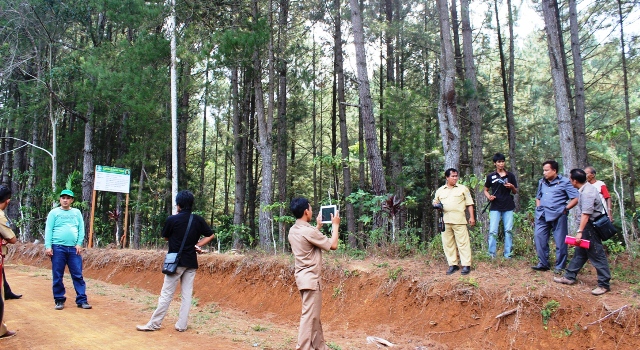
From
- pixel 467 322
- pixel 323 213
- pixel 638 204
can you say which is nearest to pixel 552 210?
pixel 467 322

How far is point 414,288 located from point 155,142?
15.1 meters

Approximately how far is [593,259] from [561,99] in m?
3.81

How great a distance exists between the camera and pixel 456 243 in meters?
6.61

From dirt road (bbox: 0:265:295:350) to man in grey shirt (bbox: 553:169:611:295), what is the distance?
4.00 meters

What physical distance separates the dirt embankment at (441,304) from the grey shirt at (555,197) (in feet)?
2.81

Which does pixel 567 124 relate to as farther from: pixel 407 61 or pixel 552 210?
pixel 407 61

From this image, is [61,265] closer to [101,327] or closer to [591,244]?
[101,327]

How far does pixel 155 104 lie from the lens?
1484cm

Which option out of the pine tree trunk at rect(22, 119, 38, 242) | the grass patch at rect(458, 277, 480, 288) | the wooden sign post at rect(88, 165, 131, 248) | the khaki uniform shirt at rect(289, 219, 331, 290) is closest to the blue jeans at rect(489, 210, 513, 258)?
the grass patch at rect(458, 277, 480, 288)

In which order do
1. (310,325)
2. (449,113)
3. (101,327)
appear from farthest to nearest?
(449,113) < (101,327) < (310,325)

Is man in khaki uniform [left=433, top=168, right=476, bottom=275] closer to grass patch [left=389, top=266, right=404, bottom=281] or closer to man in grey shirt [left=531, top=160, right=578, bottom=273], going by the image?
grass patch [left=389, top=266, right=404, bottom=281]

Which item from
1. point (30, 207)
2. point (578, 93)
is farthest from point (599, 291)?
point (30, 207)

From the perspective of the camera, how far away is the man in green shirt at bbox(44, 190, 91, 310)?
6570mm

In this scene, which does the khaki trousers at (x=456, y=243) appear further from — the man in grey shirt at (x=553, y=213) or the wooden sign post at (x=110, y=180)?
the wooden sign post at (x=110, y=180)
